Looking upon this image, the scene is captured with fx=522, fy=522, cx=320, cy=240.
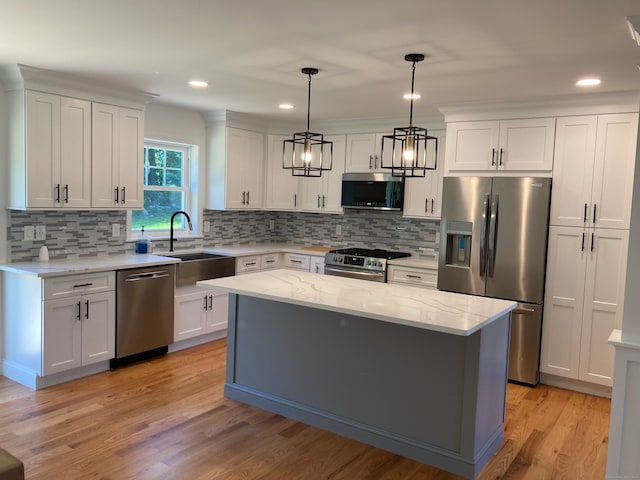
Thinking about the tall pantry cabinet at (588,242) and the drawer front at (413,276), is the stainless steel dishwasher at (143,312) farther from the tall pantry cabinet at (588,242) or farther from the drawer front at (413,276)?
the tall pantry cabinet at (588,242)

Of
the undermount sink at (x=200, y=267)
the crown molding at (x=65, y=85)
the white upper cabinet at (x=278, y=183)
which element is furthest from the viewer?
the white upper cabinet at (x=278, y=183)

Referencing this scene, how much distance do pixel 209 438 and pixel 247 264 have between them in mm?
2446

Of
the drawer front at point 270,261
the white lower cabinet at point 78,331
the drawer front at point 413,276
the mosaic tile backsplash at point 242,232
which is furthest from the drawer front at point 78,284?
the drawer front at point 413,276

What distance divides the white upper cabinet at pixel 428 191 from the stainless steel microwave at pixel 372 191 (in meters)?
0.09

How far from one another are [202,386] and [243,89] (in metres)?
2.38

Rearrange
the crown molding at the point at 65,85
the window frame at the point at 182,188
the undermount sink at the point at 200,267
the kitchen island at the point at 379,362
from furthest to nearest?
the window frame at the point at 182,188 → the undermount sink at the point at 200,267 → the crown molding at the point at 65,85 → the kitchen island at the point at 379,362

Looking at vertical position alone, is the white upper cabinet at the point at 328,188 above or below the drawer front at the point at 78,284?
above

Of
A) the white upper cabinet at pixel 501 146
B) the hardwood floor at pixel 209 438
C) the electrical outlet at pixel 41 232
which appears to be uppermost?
the white upper cabinet at pixel 501 146

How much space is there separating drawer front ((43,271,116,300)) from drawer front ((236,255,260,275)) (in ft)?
4.69

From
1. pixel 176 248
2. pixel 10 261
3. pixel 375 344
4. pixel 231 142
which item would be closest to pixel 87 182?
pixel 10 261

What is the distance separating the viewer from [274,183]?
19.9 ft

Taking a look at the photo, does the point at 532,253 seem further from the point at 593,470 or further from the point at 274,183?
the point at 274,183

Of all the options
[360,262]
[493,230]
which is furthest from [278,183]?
[493,230]

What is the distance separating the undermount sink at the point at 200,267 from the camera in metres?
4.79
